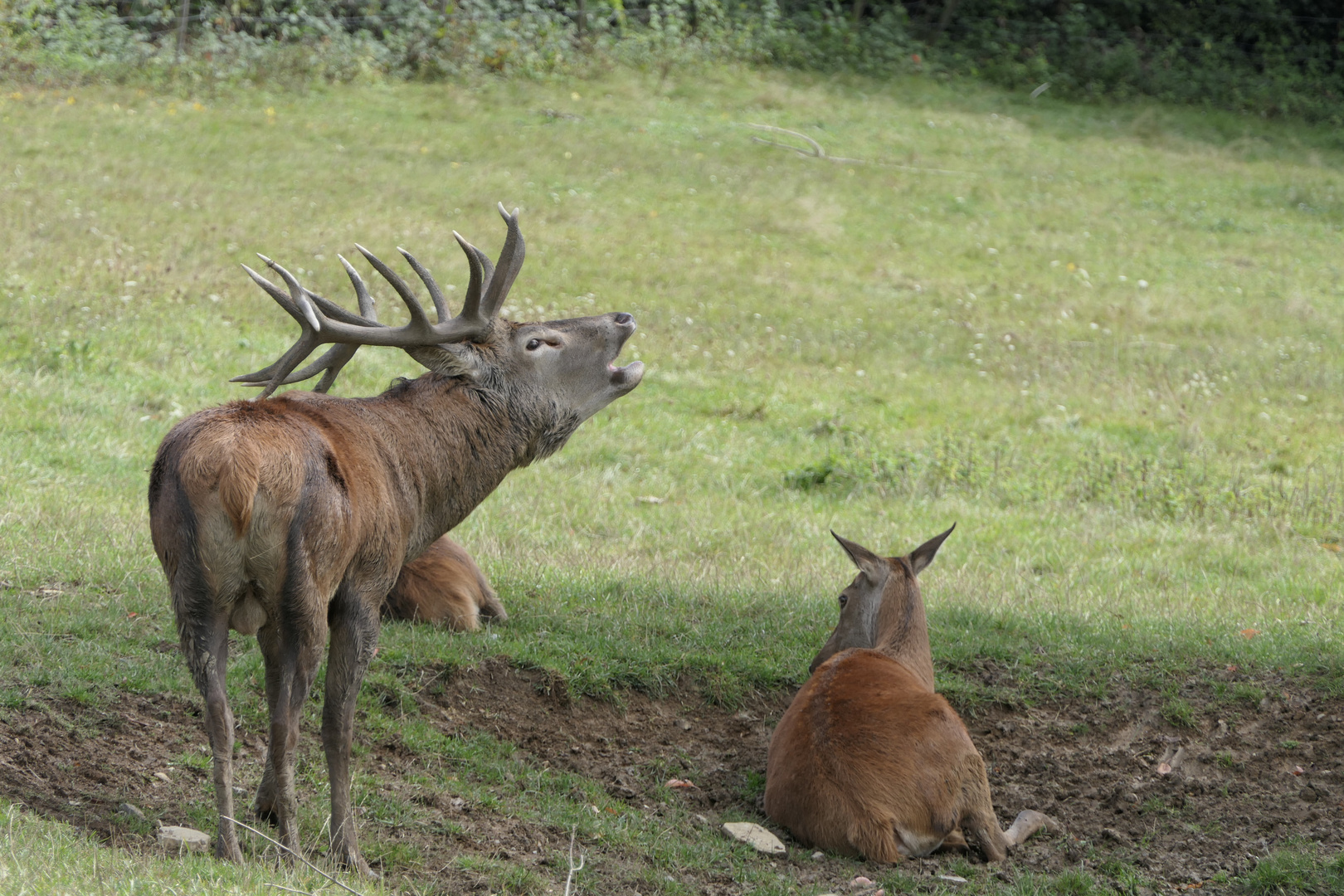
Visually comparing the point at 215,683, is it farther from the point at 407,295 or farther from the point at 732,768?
the point at 732,768

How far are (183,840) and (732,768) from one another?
2654 millimetres

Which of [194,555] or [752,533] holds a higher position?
[194,555]

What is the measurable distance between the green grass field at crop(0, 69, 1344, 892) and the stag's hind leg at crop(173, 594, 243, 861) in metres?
1.76

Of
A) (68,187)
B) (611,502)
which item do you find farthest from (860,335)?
(68,187)

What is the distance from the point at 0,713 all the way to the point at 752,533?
18.5ft

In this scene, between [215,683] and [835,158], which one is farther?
[835,158]

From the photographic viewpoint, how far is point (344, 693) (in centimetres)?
489

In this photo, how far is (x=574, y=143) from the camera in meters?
21.7

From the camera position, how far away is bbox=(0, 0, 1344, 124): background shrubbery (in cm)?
2255

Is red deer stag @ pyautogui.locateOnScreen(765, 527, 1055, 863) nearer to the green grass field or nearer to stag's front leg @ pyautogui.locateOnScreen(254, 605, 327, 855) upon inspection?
the green grass field

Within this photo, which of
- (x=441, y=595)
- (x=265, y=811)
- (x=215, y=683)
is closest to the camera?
(x=215, y=683)

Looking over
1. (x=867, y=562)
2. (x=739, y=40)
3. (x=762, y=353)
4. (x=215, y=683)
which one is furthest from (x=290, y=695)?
(x=739, y=40)

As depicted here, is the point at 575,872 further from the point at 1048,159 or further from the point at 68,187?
the point at 1048,159

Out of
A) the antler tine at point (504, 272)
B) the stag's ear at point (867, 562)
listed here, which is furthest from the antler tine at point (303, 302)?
the stag's ear at point (867, 562)
